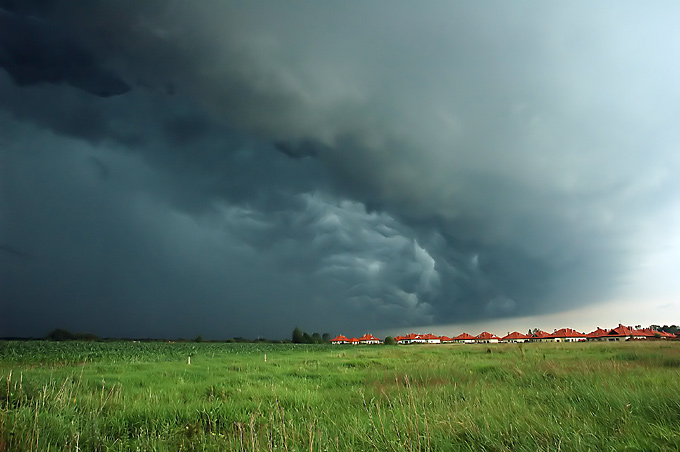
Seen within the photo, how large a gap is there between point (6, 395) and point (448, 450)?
920 centimetres

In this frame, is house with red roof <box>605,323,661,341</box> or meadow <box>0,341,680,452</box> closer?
meadow <box>0,341,680,452</box>

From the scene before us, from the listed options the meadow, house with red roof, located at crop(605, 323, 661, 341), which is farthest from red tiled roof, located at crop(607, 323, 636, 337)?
the meadow

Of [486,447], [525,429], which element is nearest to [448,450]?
[486,447]

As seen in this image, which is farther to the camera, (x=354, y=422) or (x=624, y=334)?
(x=624, y=334)

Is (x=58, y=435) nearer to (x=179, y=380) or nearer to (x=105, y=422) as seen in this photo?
(x=105, y=422)

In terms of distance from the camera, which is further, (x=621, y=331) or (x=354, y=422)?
(x=621, y=331)

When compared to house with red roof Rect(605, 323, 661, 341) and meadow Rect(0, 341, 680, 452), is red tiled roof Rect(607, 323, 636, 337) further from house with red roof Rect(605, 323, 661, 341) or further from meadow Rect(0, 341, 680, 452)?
meadow Rect(0, 341, 680, 452)

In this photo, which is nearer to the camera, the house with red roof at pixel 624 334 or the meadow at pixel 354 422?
the meadow at pixel 354 422

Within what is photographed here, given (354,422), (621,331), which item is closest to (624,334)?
(621,331)

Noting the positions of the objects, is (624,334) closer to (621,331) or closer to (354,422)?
(621,331)

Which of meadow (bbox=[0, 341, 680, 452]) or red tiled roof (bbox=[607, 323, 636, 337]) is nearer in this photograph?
meadow (bbox=[0, 341, 680, 452])

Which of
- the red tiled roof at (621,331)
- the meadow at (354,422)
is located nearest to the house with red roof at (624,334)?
the red tiled roof at (621,331)

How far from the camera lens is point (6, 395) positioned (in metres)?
8.05

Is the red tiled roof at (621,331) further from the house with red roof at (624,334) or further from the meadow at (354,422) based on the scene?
the meadow at (354,422)
